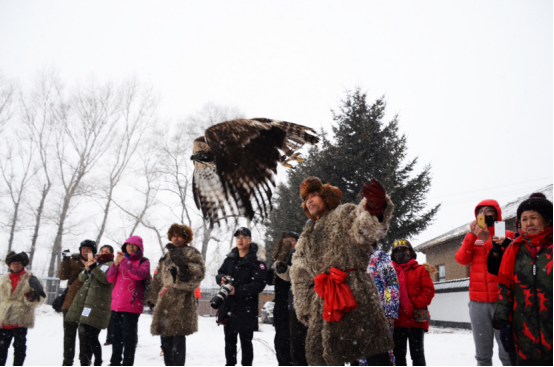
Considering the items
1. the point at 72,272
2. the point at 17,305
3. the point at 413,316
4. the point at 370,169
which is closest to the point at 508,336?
the point at 413,316

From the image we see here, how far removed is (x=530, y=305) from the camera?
7.04 ft

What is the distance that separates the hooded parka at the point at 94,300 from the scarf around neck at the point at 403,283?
2982 mm

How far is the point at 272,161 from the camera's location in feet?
7.93

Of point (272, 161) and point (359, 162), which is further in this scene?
point (359, 162)

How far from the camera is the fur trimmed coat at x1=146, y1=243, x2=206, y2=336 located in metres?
3.96

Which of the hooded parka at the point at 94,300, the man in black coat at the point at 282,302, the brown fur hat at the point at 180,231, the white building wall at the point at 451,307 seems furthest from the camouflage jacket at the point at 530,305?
the white building wall at the point at 451,307

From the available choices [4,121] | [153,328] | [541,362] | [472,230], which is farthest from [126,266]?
[4,121]

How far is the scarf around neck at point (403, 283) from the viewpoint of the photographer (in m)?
3.69

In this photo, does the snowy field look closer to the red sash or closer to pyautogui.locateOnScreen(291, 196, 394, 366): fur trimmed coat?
pyautogui.locateOnScreen(291, 196, 394, 366): fur trimmed coat

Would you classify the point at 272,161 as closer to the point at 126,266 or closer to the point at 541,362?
the point at 541,362

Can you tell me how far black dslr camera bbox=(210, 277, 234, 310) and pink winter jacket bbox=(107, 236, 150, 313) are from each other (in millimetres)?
1110

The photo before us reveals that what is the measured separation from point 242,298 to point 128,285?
137 cm

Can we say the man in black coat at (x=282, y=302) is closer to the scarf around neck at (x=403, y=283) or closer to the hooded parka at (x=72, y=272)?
the scarf around neck at (x=403, y=283)

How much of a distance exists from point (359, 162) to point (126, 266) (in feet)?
31.7
